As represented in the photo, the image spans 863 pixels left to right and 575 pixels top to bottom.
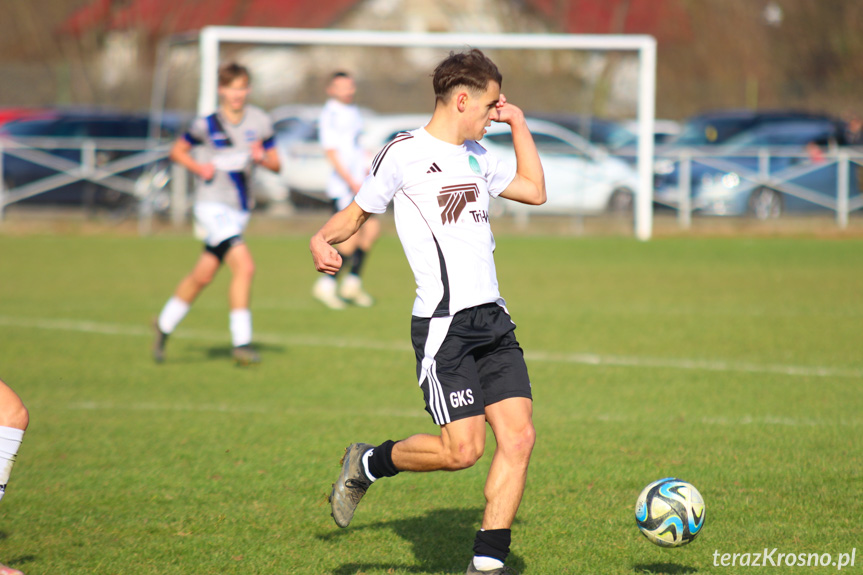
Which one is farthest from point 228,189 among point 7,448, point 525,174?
point 7,448

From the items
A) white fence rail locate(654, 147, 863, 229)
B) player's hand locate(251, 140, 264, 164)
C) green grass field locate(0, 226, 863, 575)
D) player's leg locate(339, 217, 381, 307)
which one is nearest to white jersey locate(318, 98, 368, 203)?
player's leg locate(339, 217, 381, 307)

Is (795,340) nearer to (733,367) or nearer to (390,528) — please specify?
(733,367)

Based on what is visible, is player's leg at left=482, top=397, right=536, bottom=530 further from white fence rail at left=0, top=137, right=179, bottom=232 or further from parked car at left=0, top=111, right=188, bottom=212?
parked car at left=0, top=111, right=188, bottom=212

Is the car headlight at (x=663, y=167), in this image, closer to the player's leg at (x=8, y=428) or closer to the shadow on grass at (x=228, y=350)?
the shadow on grass at (x=228, y=350)

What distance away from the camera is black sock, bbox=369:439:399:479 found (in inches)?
160

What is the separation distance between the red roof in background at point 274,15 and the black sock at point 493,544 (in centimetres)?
2969

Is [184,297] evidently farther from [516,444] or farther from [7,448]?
[516,444]

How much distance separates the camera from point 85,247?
17.3 m

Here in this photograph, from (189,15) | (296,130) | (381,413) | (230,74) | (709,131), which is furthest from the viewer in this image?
(189,15)

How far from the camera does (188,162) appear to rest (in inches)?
314

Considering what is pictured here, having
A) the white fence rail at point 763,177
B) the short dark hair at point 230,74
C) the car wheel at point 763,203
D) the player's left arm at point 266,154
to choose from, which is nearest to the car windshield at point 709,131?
the white fence rail at point 763,177

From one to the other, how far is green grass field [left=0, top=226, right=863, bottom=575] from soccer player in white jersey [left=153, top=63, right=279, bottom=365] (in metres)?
0.42

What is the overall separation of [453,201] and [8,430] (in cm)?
188

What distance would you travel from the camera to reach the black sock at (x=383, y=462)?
160 inches
